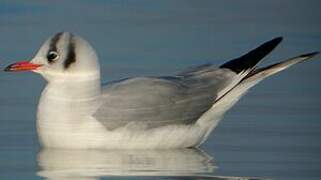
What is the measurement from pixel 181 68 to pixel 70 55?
74.2 inches

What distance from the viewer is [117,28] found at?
13.6m

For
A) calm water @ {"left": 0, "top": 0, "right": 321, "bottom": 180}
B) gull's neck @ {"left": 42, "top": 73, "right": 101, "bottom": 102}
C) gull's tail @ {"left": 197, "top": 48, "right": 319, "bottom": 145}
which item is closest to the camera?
calm water @ {"left": 0, "top": 0, "right": 321, "bottom": 180}

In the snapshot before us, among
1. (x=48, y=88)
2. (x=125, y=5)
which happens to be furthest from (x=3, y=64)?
(x=125, y=5)

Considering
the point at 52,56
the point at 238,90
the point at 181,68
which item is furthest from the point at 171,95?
the point at 181,68

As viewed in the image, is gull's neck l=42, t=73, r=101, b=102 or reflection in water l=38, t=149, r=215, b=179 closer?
reflection in water l=38, t=149, r=215, b=179

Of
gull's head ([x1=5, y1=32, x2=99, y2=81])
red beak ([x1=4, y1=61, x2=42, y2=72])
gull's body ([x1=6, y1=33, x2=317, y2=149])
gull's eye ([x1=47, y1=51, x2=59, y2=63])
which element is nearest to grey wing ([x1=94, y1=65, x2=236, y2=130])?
gull's body ([x1=6, y1=33, x2=317, y2=149])

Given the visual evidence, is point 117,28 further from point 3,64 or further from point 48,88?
point 48,88

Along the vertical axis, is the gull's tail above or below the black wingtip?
below

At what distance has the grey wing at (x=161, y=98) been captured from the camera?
10438 millimetres

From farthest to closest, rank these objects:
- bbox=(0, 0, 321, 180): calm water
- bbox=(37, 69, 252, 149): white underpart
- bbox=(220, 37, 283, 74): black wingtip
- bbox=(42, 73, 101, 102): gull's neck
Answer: bbox=(220, 37, 283, 74): black wingtip, bbox=(42, 73, 101, 102): gull's neck, bbox=(37, 69, 252, 149): white underpart, bbox=(0, 0, 321, 180): calm water

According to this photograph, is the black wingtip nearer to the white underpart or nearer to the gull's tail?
the gull's tail

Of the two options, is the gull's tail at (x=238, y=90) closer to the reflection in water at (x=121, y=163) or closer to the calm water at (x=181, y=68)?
the calm water at (x=181, y=68)

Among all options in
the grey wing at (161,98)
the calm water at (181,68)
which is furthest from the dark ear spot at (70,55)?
the calm water at (181,68)

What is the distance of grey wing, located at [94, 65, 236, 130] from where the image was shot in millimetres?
10438
